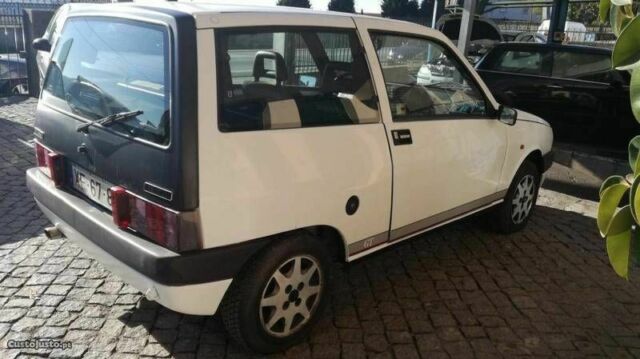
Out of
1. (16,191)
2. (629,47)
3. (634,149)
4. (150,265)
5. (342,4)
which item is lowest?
(16,191)

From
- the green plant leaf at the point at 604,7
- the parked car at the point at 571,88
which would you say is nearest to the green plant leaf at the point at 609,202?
the green plant leaf at the point at 604,7

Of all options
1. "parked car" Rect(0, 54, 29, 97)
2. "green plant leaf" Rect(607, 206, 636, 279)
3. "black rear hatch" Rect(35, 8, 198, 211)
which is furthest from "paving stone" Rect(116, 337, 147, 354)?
"parked car" Rect(0, 54, 29, 97)

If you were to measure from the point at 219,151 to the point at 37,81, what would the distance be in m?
9.95

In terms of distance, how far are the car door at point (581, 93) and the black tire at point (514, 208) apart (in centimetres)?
284

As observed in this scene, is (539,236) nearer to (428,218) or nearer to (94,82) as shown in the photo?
(428,218)

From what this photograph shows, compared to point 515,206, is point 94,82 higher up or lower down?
higher up

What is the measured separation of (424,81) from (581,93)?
455 centimetres

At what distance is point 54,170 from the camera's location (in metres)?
3.06

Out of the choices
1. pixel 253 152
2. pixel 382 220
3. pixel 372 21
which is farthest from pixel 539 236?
pixel 253 152

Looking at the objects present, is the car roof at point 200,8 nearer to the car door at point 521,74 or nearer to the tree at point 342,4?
the car door at point 521,74

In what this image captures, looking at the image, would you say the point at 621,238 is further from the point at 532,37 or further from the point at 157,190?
the point at 532,37

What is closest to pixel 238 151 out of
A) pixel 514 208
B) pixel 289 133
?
pixel 289 133

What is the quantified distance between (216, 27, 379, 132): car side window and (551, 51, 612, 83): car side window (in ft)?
17.5

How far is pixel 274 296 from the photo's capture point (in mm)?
2799
